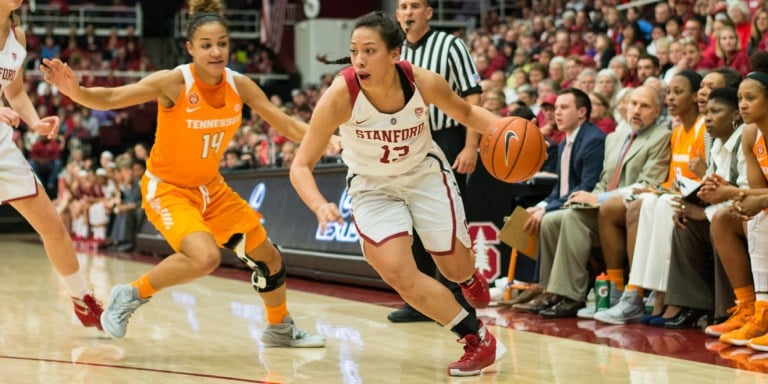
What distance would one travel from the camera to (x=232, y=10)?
2702cm

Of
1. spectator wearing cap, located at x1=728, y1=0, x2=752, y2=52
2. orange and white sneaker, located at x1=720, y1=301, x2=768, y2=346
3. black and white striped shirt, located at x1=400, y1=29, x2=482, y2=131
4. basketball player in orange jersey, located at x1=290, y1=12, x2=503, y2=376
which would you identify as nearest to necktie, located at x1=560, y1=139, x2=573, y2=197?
black and white striped shirt, located at x1=400, y1=29, x2=482, y2=131

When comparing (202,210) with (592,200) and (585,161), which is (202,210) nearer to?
(592,200)

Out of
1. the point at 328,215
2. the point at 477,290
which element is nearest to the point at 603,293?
the point at 477,290

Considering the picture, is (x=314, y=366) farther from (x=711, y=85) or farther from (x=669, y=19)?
(x=669, y=19)

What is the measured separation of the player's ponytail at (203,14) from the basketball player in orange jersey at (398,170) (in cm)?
98

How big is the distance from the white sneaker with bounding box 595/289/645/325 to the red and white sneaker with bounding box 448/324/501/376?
2135 millimetres

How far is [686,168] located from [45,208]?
398 centimetres

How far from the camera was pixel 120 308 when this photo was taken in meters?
5.68

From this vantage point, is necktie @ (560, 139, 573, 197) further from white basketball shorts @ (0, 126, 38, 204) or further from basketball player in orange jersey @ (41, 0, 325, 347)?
white basketball shorts @ (0, 126, 38, 204)

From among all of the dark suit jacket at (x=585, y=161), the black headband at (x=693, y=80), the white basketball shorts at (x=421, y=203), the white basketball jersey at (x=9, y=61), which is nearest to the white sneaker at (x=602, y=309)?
the dark suit jacket at (x=585, y=161)

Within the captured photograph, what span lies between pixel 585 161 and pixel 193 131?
10.2 feet

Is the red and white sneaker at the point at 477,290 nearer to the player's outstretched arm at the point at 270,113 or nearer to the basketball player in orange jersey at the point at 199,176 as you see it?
the basketball player in orange jersey at the point at 199,176

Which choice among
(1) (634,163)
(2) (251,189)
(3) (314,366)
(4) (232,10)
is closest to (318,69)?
(4) (232,10)

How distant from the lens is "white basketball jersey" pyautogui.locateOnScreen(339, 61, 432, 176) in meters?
4.84
